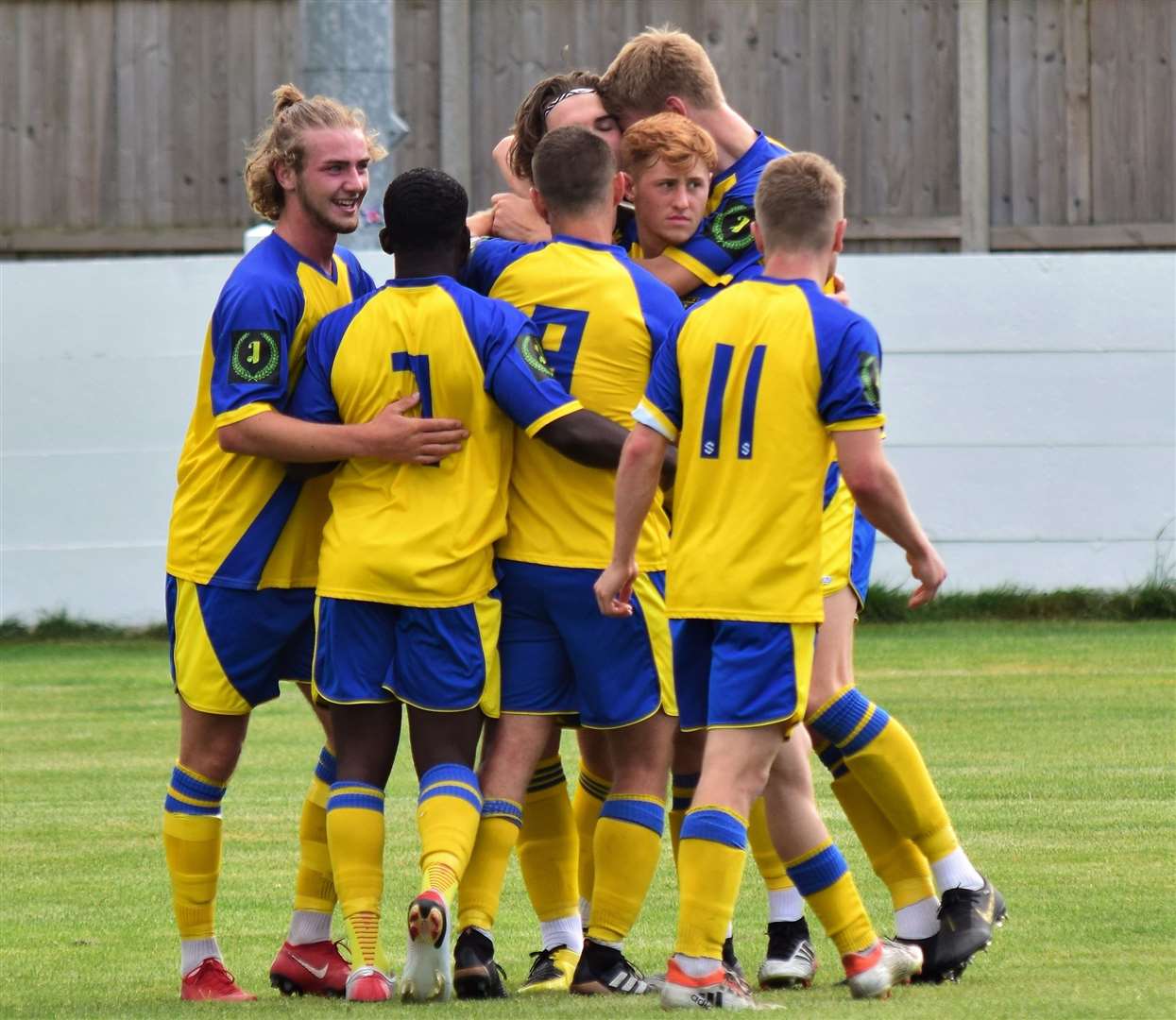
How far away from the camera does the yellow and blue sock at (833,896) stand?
5082mm

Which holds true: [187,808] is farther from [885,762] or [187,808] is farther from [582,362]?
[885,762]

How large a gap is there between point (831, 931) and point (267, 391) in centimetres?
177

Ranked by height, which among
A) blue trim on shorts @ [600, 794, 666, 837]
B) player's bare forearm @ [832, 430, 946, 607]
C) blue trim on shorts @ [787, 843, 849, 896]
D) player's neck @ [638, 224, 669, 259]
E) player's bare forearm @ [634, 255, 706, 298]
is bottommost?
blue trim on shorts @ [787, 843, 849, 896]

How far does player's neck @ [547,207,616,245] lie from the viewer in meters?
5.44

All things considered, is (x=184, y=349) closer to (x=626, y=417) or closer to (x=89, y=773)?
(x=89, y=773)

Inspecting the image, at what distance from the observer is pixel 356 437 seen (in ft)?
17.0

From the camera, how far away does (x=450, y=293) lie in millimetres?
5238

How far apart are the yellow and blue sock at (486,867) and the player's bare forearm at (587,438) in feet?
2.67

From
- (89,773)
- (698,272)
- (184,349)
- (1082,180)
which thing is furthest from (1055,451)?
(698,272)

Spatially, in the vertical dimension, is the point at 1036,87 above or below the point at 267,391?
above

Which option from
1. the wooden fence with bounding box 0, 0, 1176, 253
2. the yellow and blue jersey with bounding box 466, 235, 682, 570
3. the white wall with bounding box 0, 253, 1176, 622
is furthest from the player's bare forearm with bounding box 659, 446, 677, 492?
the wooden fence with bounding box 0, 0, 1176, 253

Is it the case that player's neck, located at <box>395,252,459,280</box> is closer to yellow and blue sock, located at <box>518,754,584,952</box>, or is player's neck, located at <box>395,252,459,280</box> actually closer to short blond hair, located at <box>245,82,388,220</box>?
short blond hair, located at <box>245,82,388,220</box>

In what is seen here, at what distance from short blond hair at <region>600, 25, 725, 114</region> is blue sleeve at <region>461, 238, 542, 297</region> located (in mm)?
582

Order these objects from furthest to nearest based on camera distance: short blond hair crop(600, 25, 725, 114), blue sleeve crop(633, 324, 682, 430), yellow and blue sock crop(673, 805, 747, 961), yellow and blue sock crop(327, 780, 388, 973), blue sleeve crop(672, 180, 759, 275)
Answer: short blond hair crop(600, 25, 725, 114) < blue sleeve crop(672, 180, 759, 275) < yellow and blue sock crop(327, 780, 388, 973) < blue sleeve crop(633, 324, 682, 430) < yellow and blue sock crop(673, 805, 747, 961)
